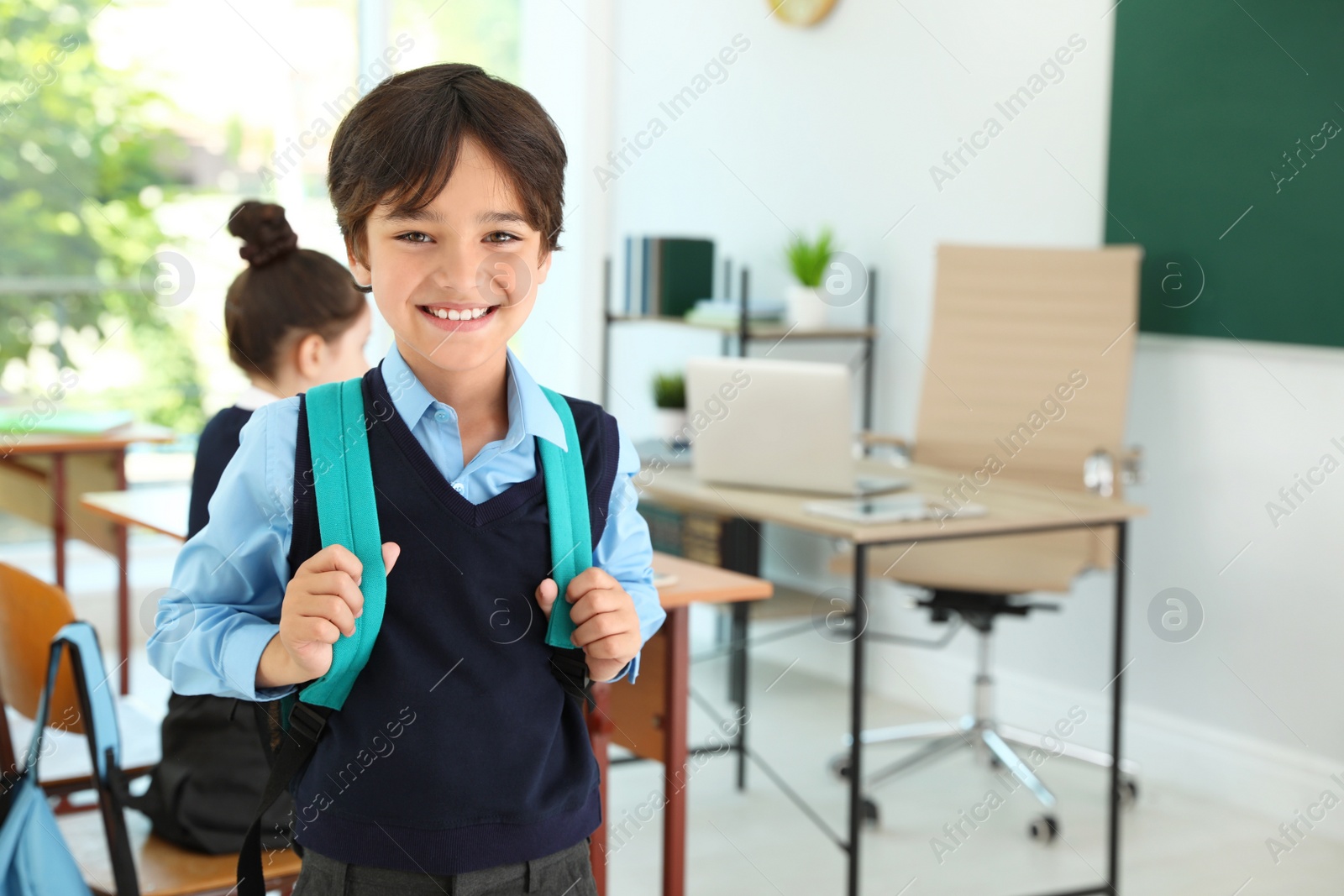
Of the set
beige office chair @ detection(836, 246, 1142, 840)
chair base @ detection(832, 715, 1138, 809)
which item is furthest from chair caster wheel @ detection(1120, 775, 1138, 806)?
beige office chair @ detection(836, 246, 1142, 840)

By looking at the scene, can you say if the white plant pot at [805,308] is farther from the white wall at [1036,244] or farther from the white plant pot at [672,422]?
the white plant pot at [672,422]

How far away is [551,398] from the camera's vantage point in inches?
45.6

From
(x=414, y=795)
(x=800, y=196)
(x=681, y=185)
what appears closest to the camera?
(x=414, y=795)

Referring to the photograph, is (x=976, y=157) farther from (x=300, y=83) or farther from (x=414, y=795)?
(x=414, y=795)

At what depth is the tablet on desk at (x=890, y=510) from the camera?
2391 millimetres

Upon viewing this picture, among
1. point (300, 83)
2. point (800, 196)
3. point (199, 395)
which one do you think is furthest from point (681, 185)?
point (199, 395)

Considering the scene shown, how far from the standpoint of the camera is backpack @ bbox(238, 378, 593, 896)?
40.1 inches

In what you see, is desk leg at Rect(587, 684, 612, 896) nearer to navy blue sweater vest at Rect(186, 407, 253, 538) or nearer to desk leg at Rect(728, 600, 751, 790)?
navy blue sweater vest at Rect(186, 407, 253, 538)

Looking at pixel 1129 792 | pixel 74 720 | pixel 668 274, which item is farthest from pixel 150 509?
pixel 1129 792

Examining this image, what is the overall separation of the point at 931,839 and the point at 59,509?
2421 mm

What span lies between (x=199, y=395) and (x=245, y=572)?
382 centimetres

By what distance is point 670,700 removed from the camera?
79.9 inches

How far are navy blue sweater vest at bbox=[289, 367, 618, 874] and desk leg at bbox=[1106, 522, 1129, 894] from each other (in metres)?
1.74

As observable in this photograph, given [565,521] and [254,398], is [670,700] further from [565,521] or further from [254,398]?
[565,521]
